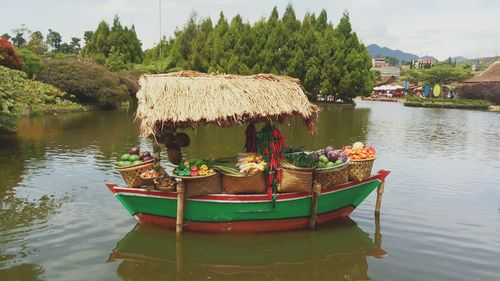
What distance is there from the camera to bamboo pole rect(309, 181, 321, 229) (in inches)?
340

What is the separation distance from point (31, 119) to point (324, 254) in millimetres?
22378

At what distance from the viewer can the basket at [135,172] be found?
8.22 metres

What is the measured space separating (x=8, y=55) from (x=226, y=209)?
17.6 meters

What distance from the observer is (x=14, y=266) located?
712cm

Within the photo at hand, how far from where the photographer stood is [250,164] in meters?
8.36

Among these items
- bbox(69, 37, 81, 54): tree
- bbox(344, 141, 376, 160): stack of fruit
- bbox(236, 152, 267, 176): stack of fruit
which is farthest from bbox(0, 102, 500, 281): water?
bbox(69, 37, 81, 54): tree

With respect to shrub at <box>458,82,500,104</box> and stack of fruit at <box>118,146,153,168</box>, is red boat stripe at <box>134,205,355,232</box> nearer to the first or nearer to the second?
stack of fruit at <box>118,146,153,168</box>

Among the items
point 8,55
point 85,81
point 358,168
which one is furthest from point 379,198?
point 85,81

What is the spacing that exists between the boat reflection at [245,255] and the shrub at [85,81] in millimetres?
27746

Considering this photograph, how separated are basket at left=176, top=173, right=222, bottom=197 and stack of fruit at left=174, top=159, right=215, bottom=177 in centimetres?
8

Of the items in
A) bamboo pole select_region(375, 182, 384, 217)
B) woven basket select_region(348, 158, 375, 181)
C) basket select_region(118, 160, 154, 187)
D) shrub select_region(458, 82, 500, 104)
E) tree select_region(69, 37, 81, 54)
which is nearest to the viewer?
basket select_region(118, 160, 154, 187)

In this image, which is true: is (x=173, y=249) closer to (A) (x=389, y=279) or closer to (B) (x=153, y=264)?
(B) (x=153, y=264)

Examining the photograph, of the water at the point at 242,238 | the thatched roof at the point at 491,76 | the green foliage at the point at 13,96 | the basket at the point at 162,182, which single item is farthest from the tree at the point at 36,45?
the thatched roof at the point at 491,76

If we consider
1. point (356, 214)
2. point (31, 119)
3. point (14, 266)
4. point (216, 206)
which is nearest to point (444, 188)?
point (356, 214)
